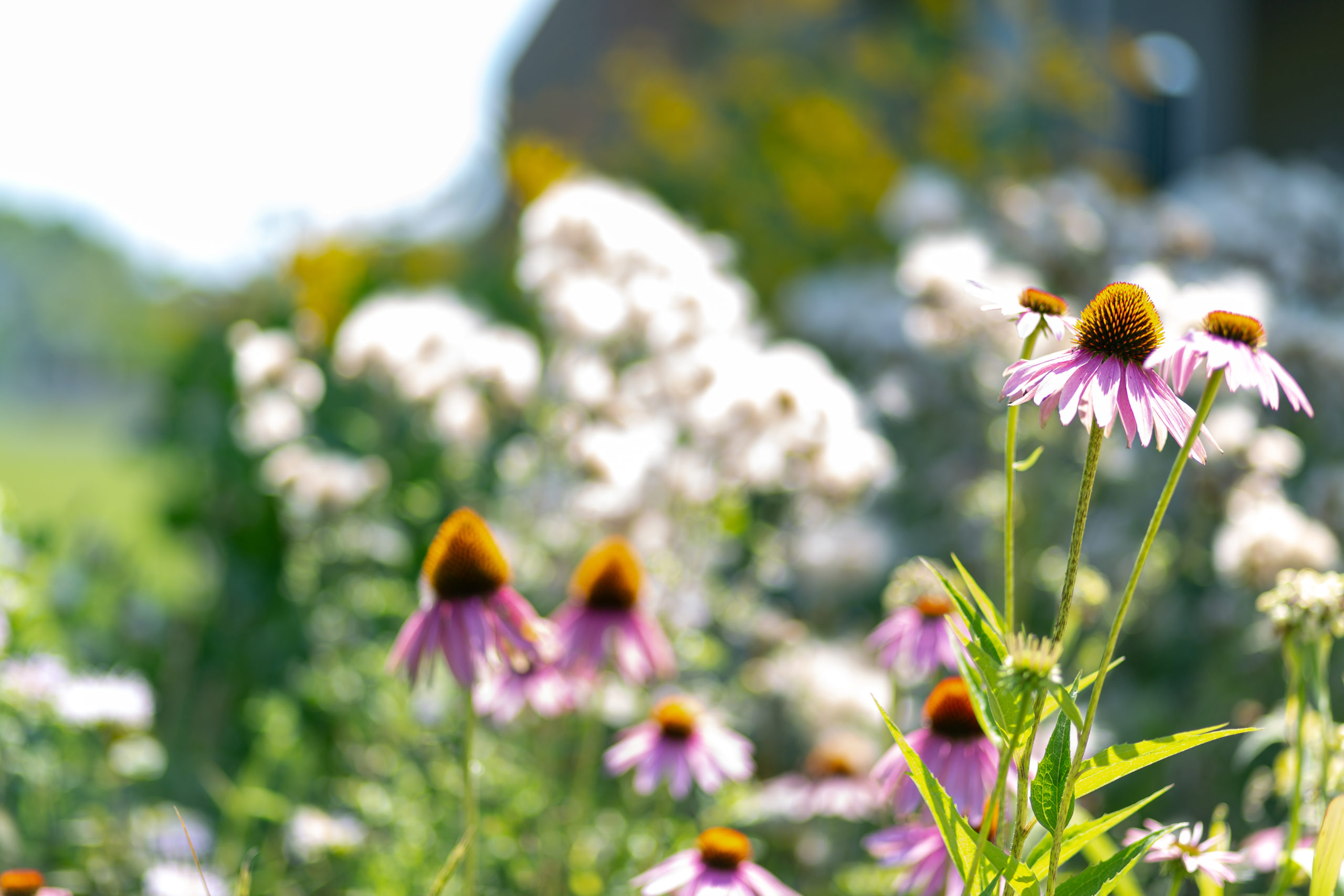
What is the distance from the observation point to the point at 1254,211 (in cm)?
375

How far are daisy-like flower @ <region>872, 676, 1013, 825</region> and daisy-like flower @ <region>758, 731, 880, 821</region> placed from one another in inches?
13.8

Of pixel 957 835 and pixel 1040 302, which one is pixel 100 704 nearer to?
pixel 957 835

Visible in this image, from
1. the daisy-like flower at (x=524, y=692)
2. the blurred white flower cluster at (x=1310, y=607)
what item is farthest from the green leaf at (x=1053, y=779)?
the daisy-like flower at (x=524, y=692)

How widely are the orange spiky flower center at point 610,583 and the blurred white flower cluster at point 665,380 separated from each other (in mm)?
591

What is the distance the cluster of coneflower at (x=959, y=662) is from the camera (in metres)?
0.86

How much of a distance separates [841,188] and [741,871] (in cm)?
457

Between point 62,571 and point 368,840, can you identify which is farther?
point 62,571

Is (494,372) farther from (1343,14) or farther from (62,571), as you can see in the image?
(1343,14)

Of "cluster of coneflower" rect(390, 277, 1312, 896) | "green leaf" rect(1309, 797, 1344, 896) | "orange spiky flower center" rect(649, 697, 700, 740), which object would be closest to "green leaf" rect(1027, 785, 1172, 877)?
"cluster of coneflower" rect(390, 277, 1312, 896)

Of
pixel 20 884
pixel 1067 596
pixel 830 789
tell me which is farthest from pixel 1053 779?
pixel 20 884

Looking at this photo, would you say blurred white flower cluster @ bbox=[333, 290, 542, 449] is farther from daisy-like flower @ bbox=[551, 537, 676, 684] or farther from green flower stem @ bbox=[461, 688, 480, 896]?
green flower stem @ bbox=[461, 688, 480, 896]

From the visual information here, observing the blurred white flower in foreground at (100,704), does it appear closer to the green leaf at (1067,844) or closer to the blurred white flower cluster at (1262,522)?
the green leaf at (1067,844)

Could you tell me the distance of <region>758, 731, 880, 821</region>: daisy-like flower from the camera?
1.74 m

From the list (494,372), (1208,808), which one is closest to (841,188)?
(494,372)
